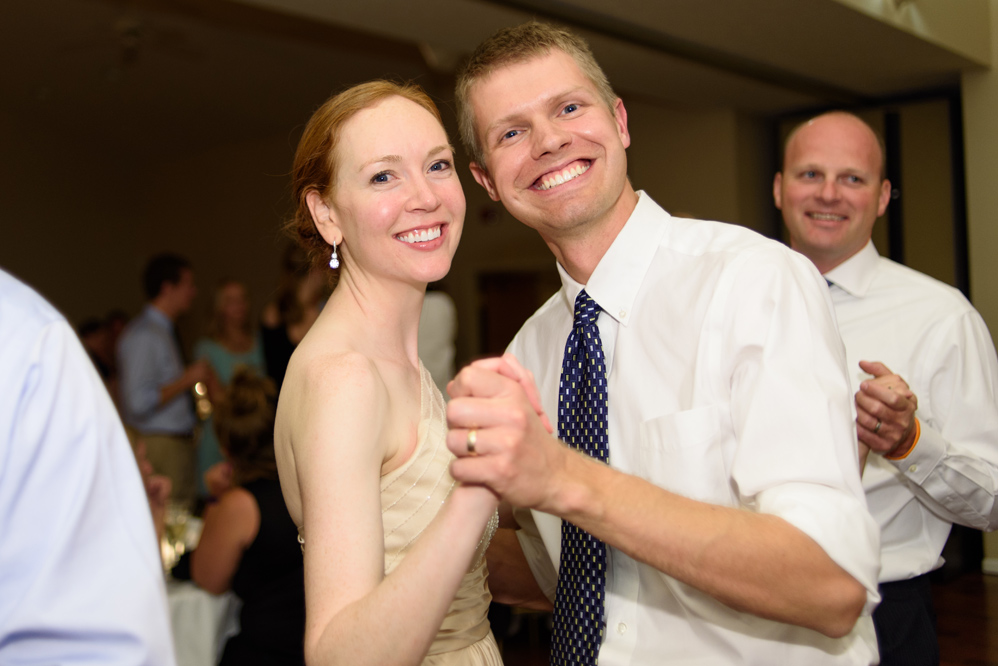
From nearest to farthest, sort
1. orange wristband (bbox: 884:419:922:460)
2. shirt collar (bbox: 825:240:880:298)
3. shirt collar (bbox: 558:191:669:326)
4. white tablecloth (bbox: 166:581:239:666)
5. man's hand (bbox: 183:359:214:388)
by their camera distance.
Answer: shirt collar (bbox: 558:191:669:326), orange wristband (bbox: 884:419:922:460), shirt collar (bbox: 825:240:880:298), white tablecloth (bbox: 166:581:239:666), man's hand (bbox: 183:359:214:388)

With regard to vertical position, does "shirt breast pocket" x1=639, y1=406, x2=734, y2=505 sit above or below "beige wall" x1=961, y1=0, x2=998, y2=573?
below

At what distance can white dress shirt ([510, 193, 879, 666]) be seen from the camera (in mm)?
1140

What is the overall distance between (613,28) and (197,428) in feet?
11.8

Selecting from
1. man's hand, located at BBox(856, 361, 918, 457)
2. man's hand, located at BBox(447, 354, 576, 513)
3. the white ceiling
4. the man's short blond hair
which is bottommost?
man's hand, located at BBox(856, 361, 918, 457)

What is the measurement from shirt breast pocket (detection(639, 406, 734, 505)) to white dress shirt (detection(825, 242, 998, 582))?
839 millimetres

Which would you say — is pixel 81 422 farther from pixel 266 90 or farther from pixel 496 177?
pixel 266 90

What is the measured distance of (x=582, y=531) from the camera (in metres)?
1.42

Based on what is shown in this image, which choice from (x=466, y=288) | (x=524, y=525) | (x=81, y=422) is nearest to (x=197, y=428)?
(x=466, y=288)

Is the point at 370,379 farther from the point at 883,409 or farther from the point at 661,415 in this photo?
the point at 883,409

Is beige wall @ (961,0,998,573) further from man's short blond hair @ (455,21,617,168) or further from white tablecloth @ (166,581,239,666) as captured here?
white tablecloth @ (166,581,239,666)

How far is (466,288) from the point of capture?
8477 millimetres

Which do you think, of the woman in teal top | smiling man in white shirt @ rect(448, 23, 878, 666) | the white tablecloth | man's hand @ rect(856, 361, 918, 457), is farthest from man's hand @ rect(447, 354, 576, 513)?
the woman in teal top

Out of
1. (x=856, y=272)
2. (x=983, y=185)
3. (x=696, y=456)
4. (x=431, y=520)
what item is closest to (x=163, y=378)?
(x=856, y=272)

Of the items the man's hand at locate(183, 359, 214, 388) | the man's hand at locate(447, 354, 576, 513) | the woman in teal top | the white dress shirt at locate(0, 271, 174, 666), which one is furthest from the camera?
the woman in teal top
